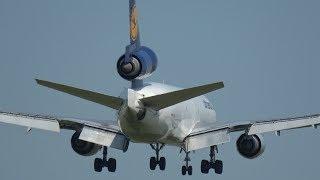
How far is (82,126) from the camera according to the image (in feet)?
230

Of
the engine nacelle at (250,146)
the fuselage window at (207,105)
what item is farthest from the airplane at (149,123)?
the fuselage window at (207,105)

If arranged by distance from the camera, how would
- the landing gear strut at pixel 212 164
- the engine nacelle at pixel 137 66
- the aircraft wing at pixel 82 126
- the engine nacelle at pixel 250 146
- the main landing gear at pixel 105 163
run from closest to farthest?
1. the engine nacelle at pixel 137 66
2. the aircraft wing at pixel 82 126
3. the engine nacelle at pixel 250 146
4. the main landing gear at pixel 105 163
5. the landing gear strut at pixel 212 164

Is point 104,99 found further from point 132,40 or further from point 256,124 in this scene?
point 256,124

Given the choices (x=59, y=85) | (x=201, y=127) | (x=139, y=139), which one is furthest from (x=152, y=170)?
(x=59, y=85)

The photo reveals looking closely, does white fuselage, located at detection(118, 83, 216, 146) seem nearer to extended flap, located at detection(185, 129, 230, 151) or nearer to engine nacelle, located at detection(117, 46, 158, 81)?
extended flap, located at detection(185, 129, 230, 151)

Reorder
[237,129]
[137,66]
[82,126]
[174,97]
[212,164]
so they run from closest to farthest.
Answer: [137,66] < [174,97] < [82,126] < [237,129] < [212,164]

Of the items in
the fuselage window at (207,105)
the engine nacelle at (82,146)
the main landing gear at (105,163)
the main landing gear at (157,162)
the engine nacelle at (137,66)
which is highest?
the fuselage window at (207,105)

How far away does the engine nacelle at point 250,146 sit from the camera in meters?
71.3

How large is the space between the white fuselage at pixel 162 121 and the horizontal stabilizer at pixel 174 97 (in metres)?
0.64

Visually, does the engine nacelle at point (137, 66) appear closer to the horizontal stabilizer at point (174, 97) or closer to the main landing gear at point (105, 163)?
the horizontal stabilizer at point (174, 97)

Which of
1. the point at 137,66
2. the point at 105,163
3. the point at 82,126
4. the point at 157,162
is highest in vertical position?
the point at 137,66

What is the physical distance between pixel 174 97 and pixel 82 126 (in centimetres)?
1103

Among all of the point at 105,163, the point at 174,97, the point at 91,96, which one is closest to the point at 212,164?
the point at 105,163

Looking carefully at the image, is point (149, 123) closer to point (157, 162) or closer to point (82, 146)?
point (82, 146)
